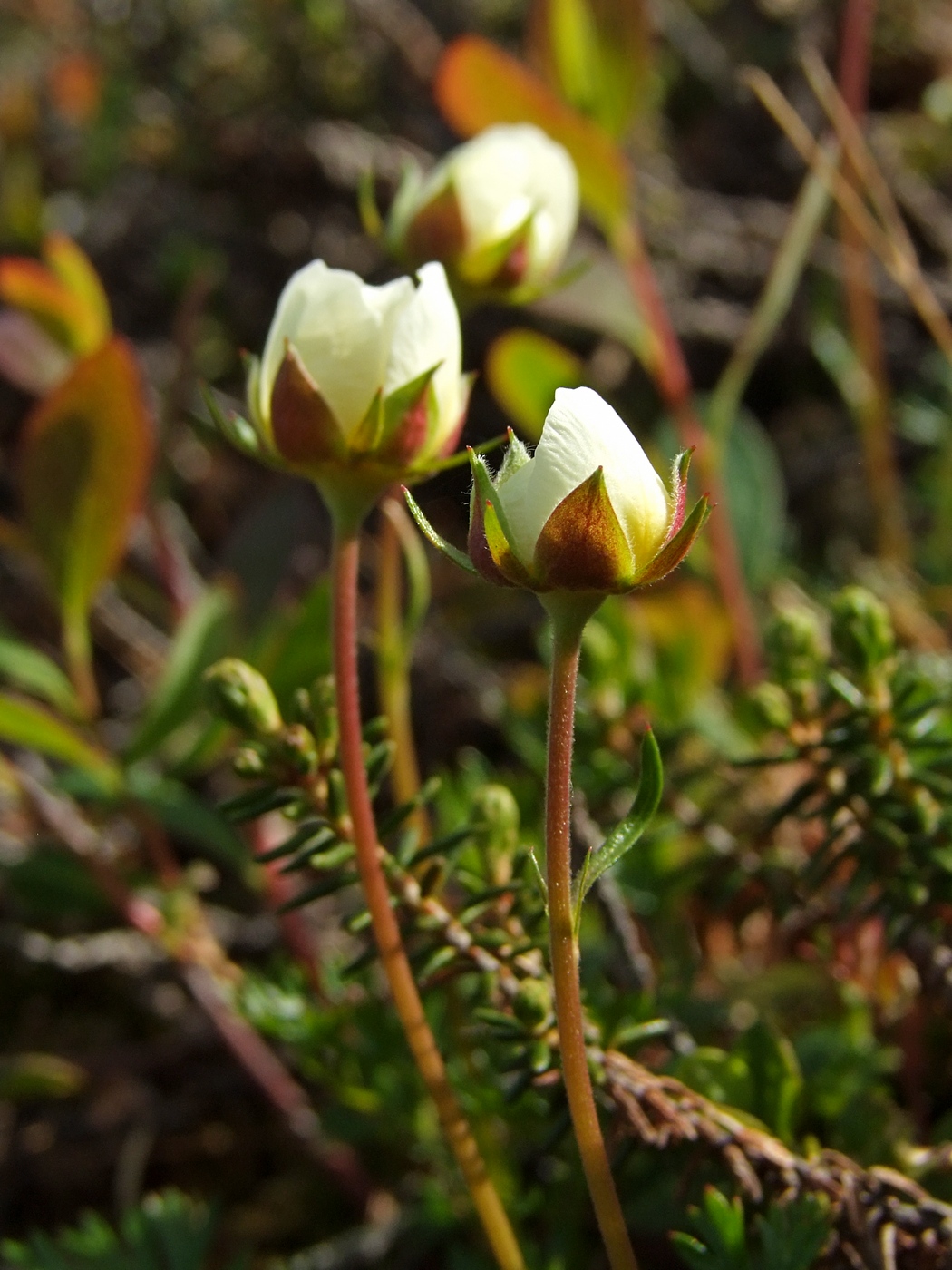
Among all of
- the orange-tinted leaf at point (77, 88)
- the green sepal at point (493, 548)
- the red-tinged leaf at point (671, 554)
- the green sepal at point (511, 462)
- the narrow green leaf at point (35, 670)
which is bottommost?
the narrow green leaf at point (35, 670)

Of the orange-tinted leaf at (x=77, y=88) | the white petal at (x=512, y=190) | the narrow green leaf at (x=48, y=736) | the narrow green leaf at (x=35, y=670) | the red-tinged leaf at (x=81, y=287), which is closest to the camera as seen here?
the white petal at (x=512, y=190)

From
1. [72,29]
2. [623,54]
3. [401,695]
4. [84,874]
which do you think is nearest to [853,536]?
[623,54]

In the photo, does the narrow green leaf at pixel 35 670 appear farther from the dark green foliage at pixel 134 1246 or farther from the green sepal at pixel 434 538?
the green sepal at pixel 434 538

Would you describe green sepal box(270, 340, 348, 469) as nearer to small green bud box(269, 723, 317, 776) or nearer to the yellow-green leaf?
small green bud box(269, 723, 317, 776)

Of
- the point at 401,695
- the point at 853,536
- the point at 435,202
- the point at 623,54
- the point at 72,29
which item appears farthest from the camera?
the point at 72,29

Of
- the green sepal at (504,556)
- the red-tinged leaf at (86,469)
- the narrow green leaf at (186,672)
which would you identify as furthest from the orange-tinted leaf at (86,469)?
the green sepal at (504,556)

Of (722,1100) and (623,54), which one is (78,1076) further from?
(623,54)
